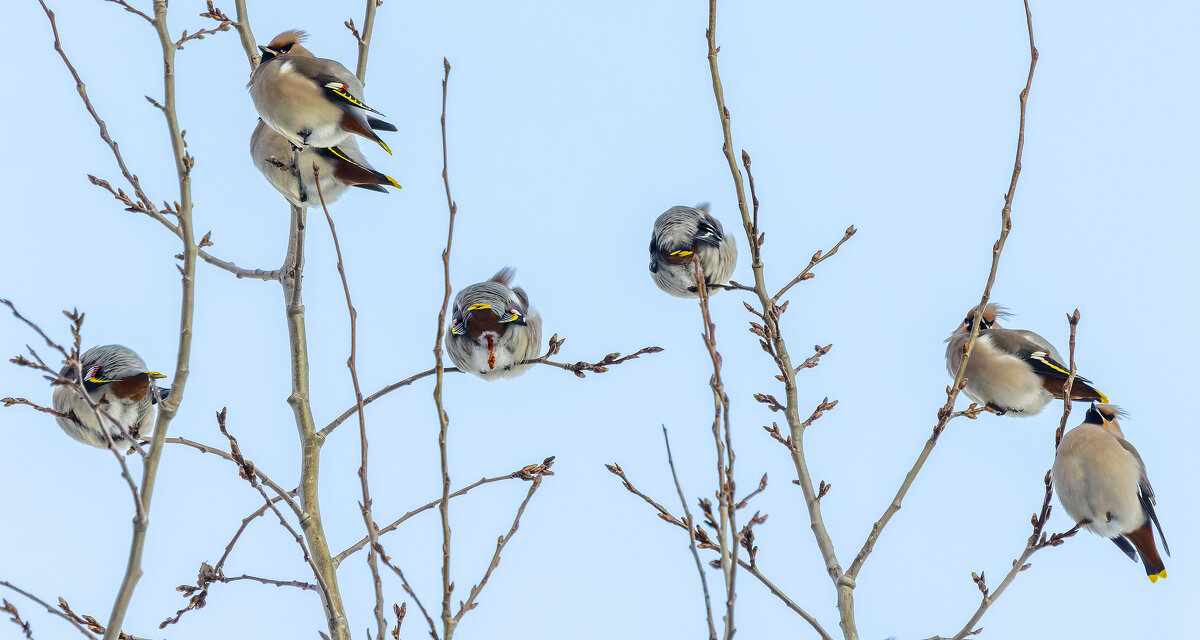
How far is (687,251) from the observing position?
5.80 metres

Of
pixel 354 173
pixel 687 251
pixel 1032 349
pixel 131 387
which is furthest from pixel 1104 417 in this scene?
pixel 131 387

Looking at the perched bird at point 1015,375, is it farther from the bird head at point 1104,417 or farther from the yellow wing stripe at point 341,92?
the yellow wing stripe at point 341,92

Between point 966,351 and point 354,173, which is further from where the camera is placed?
point 354,173

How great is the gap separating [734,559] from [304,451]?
2098mm

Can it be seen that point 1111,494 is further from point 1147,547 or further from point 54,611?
point 54,611

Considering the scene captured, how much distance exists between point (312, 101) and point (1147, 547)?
13.4ft

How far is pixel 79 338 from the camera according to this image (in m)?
3.34

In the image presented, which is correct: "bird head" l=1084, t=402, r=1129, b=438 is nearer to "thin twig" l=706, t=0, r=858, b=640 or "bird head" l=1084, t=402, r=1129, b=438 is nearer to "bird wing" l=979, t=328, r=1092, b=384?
"bird wing" l=979, t=328, r=1092, b=384

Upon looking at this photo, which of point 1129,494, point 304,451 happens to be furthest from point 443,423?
point 1129,494

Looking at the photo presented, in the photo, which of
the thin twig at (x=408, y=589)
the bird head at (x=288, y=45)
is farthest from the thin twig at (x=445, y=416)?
the bird head at (x=288, y=45)

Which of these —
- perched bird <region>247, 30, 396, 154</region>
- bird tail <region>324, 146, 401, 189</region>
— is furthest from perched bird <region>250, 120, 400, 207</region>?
perched bird <region>247, 30, 396, 154</region>

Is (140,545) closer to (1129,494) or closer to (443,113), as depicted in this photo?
(443,113)

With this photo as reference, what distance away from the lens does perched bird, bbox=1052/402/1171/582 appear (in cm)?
503

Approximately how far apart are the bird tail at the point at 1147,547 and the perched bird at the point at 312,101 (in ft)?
12.0
